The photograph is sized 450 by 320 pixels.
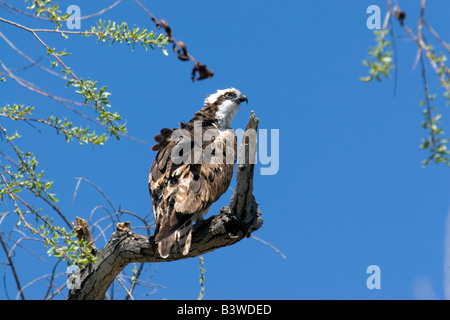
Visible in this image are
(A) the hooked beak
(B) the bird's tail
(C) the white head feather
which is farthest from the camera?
(A) the hooked beak

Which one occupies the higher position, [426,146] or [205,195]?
[205,195]

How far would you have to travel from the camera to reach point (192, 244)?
5.35m

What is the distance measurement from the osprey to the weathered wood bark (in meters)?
0.17

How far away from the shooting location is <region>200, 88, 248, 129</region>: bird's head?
6.78 meters

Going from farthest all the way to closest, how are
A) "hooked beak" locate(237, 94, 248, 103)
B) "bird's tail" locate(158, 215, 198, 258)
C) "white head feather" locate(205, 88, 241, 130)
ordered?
"hooked beak" locate(237, 94, 248, 103)
"white head feather" locate(205, 88, 241, 130)
"bird's tail" locate(158, 215, 198, 258)

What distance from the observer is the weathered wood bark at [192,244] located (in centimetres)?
515

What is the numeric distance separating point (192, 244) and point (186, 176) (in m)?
0.64

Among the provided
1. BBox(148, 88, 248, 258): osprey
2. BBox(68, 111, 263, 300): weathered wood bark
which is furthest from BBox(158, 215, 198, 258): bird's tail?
BBox(68, 111, 263, 300): weathered wood bark

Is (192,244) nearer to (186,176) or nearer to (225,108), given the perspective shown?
(186,176)

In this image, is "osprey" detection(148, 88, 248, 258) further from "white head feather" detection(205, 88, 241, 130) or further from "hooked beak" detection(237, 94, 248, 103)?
"hooked beak" detection(237, 94, 248, 103)
